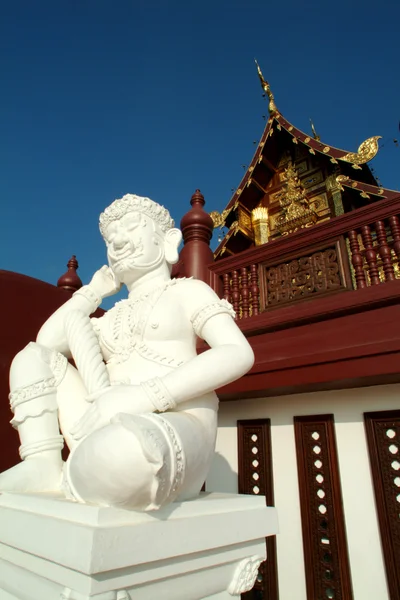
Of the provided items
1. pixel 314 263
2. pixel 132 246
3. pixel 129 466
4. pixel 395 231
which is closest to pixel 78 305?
pixel 132 246

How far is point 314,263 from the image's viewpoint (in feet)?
9.55

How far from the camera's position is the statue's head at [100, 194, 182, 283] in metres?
1.75

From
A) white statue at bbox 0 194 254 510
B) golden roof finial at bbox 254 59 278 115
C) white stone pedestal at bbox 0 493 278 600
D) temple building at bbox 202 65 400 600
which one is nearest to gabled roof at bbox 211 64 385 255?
golden roof finial at bbox 254 59 278 115

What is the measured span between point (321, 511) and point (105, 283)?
75.9 inches

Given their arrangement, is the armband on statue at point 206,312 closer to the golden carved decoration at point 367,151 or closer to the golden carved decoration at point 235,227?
the golden carved decoration at point 367,151

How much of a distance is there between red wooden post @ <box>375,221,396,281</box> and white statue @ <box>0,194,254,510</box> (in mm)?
1479

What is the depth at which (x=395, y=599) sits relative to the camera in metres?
1.99

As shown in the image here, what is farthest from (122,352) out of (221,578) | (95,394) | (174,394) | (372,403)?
(372,403)

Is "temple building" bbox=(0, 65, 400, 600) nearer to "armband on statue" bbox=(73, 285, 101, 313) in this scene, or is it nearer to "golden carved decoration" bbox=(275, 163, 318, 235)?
"armband on statue" bbox=(73, 285, 101, 313)

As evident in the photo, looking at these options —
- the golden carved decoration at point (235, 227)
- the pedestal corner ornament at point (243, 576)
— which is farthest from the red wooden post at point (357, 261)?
the golden carved decoration at point (235, 227)

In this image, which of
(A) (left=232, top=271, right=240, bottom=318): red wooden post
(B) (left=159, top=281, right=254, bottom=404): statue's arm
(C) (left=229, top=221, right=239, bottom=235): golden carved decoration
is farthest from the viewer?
(C) (left=229, top=221, right=239, bottom=235): golden carved decoration

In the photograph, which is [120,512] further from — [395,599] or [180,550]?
[395,599]

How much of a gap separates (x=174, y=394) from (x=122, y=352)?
1.41 ft

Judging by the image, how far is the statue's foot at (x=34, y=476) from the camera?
1253 millimetres
